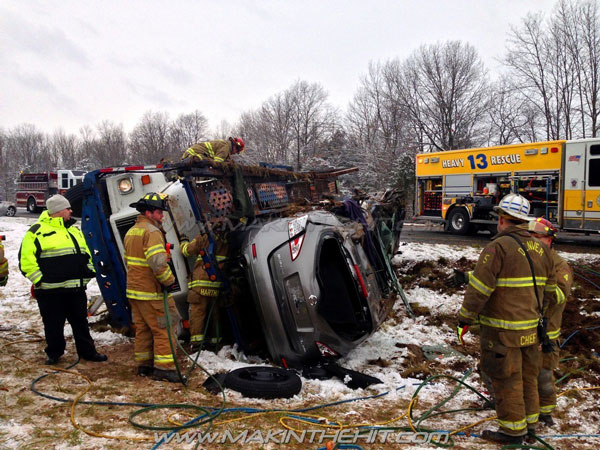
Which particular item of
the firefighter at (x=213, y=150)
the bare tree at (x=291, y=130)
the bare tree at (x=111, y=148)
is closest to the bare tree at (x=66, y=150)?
the bare tree at (x=111, y=148)

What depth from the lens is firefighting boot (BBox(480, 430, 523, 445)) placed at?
3.00 m

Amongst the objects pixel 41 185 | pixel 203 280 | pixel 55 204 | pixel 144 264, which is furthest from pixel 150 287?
pixel 41 185

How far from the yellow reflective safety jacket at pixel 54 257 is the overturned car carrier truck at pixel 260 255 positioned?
1.63 ft

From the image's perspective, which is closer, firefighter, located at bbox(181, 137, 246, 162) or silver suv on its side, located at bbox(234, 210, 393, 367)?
silver suv on its side, located at bbox(234, 210, 393, 367)

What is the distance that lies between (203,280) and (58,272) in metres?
1.38

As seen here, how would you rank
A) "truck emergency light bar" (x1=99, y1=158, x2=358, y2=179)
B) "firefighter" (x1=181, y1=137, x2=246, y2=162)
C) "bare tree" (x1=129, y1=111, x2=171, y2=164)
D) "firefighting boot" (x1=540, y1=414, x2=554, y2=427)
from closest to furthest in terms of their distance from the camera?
"firefighting boot" (x1=540, y1=414, x2=554, y2=427), "truck emergency light bar" (x1=99, y1=158, x2=358, y2=179), "firefighter" (x1=181, y1=137, x2=246, y2=162), "bare tree" (x1=129, y1=111, x2=171, y2=164)

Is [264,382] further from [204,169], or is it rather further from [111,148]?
[111,148]

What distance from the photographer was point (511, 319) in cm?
305

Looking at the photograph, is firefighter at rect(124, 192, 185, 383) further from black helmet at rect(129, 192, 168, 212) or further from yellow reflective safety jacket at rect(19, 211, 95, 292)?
yellow reflective safety jacket at rect(19, 211, 95, 292)

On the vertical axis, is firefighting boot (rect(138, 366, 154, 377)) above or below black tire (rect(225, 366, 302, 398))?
below

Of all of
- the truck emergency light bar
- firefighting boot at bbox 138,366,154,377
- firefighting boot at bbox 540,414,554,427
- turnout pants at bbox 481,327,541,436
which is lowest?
firefighting boot at bbox 540,414,554,427

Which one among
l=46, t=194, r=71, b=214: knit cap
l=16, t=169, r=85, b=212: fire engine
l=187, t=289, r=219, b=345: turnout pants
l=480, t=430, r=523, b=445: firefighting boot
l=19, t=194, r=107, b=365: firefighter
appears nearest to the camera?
l=480, t=430, r=523, b=445: firefighting boot

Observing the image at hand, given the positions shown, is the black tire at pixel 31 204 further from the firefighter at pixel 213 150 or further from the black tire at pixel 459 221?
the firefighter at pixel 213 150

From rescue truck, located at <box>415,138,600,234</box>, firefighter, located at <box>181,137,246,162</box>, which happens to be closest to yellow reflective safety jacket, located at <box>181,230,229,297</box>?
firefighter, located at <box>181,137,246,162</box>
